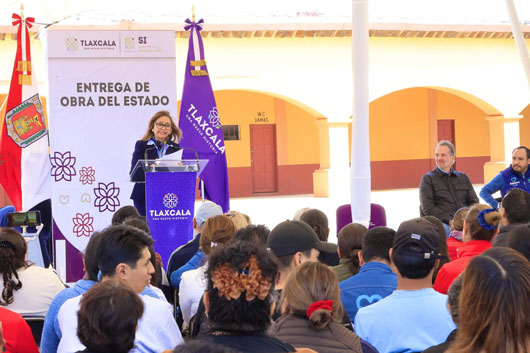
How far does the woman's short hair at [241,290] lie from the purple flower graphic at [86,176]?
15.4 ft

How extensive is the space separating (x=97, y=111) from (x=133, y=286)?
160 inches

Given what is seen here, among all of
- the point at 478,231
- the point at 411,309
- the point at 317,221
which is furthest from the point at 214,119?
the point at 411,309

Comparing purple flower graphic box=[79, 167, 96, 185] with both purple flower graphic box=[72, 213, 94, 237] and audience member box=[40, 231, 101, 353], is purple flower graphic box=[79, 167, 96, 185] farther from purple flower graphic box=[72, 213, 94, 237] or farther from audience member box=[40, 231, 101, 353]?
audience member box=[40, 231, 101, 353]

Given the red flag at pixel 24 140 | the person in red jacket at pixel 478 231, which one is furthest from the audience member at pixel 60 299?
the red flag at pixel 24 140

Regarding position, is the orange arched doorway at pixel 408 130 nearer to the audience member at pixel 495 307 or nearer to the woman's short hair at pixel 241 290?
the woman's short hair at pixel 241 290

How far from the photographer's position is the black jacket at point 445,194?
607 cm

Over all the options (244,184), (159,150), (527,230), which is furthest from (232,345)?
(244,184)

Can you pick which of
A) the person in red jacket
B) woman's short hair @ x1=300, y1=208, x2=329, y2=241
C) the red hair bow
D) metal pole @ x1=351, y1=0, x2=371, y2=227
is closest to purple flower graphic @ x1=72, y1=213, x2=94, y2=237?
metal pole @ x1=351, y1=0, x2=371, y2=227

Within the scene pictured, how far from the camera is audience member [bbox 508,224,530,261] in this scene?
9.74 ft

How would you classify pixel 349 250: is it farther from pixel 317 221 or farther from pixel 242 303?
pixel 242 303

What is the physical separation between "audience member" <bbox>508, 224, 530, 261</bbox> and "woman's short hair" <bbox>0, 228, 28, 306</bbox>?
226 cm

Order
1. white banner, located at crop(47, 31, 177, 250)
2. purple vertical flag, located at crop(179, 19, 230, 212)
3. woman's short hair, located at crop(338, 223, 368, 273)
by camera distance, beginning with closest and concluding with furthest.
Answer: woman's short hair, located at crop(338, 223, 368, 273), white banner, located at crop(47, 31, 177, 250), purple vertical flag, located at crop(179, 19, 230, 212)

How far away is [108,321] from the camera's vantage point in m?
1.87

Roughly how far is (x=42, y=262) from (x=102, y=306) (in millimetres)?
4754
